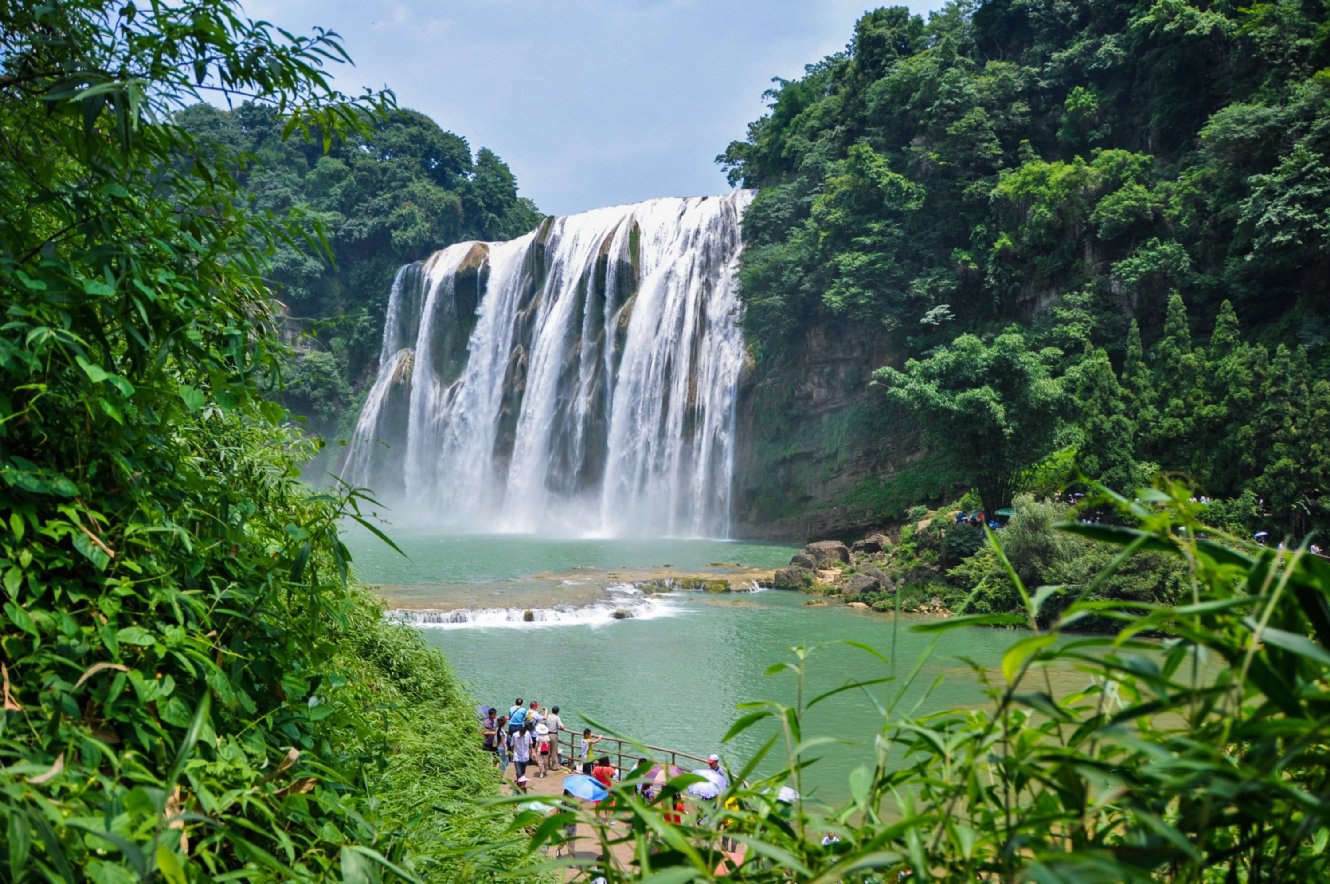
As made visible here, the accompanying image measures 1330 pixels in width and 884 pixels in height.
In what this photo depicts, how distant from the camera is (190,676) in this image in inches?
72.6

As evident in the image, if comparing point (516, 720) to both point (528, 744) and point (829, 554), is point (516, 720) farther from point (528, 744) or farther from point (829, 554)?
point (829, 554)

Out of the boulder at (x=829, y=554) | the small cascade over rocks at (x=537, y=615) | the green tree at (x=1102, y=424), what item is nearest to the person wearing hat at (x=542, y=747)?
the small cascade over rocks at (x=537, y=615)

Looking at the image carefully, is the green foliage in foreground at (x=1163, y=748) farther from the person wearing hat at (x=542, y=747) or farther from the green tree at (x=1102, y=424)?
the green tree at (x=1102, y=424)

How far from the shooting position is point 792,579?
68.3ft

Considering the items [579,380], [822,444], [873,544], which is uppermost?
[579,380]

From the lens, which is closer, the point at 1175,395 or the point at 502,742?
the point at 502,742

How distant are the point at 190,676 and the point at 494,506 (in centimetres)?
3699

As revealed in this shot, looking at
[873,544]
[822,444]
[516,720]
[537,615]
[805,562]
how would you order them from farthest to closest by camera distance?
[822,444]
[873,544]
[805,562]
[537,615]
[516,720]

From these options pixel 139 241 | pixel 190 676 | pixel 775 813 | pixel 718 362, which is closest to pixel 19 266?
pixel 139 241

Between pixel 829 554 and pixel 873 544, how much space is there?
171cm

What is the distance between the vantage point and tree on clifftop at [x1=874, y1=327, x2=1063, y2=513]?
2014 cm

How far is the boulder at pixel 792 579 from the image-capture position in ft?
67.8

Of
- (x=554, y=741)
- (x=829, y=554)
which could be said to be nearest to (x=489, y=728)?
(x=554, y=741)

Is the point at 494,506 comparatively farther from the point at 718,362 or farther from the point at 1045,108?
the point at 1045,108
